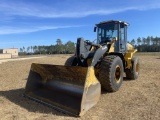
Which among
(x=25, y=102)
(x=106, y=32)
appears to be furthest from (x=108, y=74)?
(x=106, y=32)

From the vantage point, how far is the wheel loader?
247 inches

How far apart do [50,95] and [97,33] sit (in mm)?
4007

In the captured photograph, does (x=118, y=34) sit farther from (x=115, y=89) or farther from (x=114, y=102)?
(x=114, y=102)

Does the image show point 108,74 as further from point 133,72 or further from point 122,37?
point 133,72

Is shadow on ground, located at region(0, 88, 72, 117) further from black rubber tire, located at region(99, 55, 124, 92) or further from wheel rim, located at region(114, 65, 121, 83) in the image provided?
wheel rim, located at region(114, 65, 121, 83)

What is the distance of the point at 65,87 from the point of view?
7.36 meters

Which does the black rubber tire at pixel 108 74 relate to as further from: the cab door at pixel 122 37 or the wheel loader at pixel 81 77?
the cab door at pixel 122 37

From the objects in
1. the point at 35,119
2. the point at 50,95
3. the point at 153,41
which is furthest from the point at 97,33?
the point at 153,41

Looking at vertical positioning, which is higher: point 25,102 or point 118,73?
point 118,73

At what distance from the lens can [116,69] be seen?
8.16 m

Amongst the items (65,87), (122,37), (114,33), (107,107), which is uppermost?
(114,33)

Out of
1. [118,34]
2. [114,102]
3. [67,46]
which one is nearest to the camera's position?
[114,102]

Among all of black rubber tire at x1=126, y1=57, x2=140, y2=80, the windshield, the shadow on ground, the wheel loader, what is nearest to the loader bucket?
the wheel loader

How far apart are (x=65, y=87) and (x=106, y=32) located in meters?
3.61
